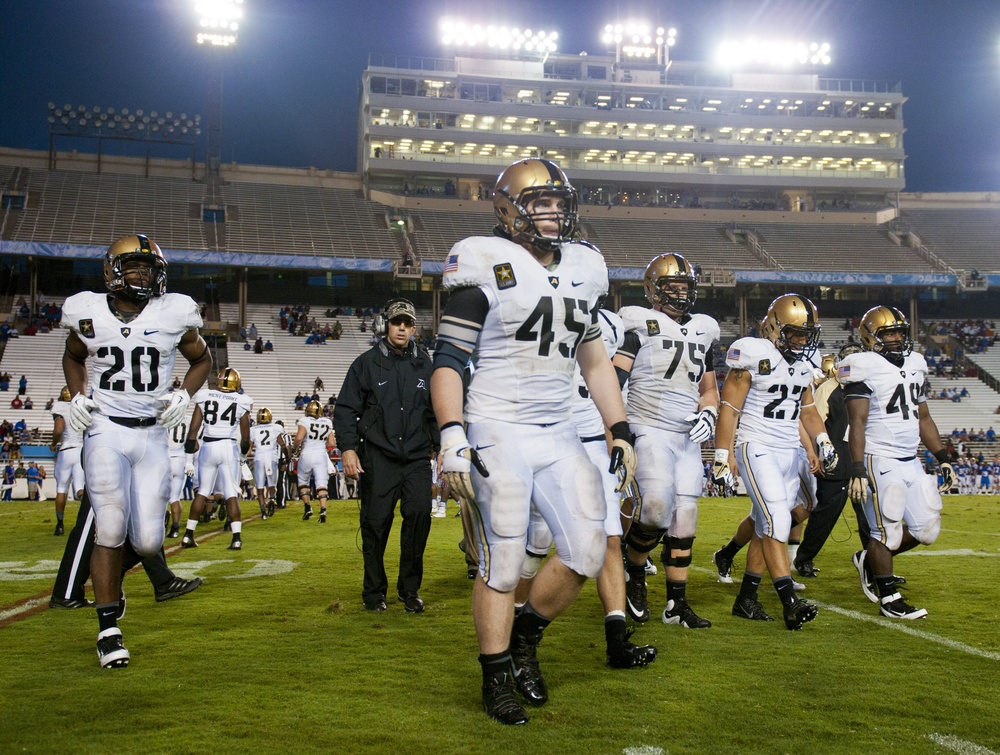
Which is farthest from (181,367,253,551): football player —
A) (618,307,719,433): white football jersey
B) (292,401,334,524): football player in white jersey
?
(618,307,719,433): white football jersey

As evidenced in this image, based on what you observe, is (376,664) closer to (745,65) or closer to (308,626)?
(308,626)

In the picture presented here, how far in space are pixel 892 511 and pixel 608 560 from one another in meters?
2.59

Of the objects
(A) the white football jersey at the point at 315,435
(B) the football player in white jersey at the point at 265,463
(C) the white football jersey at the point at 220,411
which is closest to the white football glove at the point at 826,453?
(C) the white football jersey at the point at 220,411

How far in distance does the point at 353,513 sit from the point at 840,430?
376 inches

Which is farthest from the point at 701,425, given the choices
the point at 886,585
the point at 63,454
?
the point at 63,454

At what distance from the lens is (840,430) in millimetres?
8828

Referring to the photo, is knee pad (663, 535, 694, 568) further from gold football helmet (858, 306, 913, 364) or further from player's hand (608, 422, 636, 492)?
gold football helmet (858, 306, 913, 364)

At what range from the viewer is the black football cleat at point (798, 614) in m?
5.45

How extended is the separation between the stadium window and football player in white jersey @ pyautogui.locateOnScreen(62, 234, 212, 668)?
38.5 metres

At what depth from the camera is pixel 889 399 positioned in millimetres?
6480

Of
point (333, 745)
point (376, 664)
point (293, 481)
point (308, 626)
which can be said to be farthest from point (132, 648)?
point (293, 481)

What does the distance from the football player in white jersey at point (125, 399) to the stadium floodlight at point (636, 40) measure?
181 feet

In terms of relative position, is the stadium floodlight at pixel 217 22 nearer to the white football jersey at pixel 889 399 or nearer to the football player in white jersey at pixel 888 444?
the football player in white jersey at pixel 888 444

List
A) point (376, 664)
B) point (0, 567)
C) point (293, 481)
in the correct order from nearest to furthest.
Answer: point (376, 664), point (0, 567), point (293, 481)
